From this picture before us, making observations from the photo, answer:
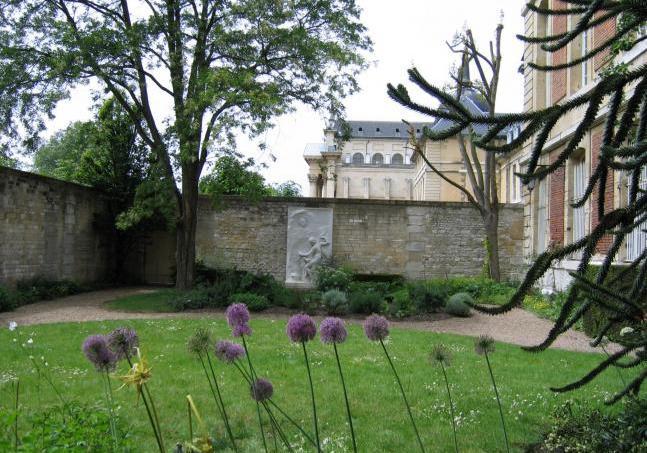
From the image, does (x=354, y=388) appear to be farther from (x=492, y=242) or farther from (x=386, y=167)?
(x=386, y=167)

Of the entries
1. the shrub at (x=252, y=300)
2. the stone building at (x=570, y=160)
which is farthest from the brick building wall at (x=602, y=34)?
the shrub at (x=252, y=300)

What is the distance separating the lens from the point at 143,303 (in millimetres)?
13875

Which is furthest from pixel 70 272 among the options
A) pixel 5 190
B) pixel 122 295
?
pixel 5 190

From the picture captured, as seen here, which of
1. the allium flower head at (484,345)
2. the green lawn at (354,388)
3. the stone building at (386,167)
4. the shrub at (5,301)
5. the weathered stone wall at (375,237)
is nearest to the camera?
the allium flower head at (484,345)

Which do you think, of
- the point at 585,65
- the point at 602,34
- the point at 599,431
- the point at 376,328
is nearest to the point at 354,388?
the point at 599,431

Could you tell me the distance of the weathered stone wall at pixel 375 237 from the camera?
19.0 metres

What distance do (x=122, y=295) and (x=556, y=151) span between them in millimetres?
12711

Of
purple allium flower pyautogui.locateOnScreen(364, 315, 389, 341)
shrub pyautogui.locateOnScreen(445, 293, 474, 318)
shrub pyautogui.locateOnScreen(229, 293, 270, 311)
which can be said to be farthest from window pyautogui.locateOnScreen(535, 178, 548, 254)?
purple allium flower pyautogui.locateOnScreen(364, 315, 389, 341)

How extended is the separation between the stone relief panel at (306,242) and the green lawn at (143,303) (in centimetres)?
445

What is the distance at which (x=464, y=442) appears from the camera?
4211 mm

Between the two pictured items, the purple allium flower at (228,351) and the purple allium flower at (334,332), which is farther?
the purple allium flower at (228,351)

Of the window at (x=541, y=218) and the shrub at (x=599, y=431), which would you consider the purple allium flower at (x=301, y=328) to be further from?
the window at (x=541, y=218)

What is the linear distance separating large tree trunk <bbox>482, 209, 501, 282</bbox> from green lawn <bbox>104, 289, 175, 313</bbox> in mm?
9933

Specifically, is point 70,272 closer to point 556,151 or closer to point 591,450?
point 556,151
